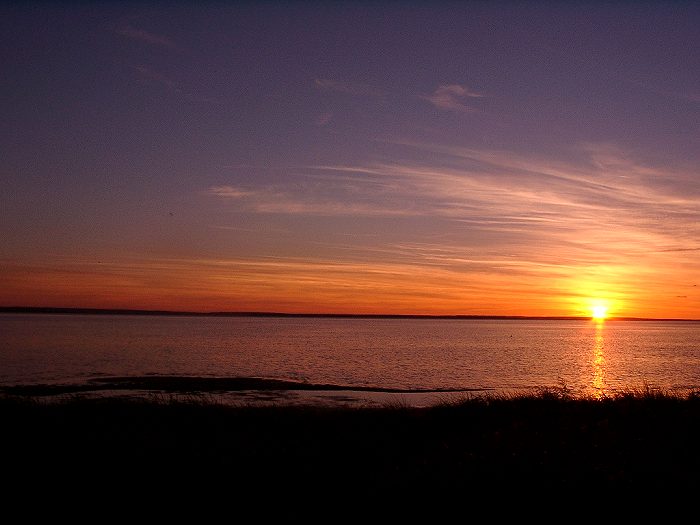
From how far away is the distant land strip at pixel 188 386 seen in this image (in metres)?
38.3

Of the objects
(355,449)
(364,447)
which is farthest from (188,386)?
(355,449)

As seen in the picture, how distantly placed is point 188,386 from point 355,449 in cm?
3039

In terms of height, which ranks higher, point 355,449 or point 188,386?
point 355,449

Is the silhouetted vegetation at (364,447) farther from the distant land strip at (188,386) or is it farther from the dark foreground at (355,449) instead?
the distant land strip at (188,386)

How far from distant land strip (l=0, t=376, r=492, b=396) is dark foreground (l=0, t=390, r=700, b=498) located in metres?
21.3

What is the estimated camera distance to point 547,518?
30.1 ft

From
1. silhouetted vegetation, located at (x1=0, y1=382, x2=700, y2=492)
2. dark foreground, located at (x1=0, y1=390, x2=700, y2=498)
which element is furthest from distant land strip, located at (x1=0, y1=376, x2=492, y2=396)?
dark foreground, located at (x1=0, y1=390, x2=700, y2=498)

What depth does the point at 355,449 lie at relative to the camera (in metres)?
13.4

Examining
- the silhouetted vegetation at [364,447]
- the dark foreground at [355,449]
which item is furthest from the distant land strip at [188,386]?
the dark foreground at [355,449]

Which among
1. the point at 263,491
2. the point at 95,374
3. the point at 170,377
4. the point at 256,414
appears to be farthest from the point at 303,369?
the point at 263,491

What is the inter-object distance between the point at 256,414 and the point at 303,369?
37.9 meters

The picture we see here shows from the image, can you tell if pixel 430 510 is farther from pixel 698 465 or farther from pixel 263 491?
pixel 698 465

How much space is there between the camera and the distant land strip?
38294 mm

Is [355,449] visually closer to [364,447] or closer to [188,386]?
[364,447]
